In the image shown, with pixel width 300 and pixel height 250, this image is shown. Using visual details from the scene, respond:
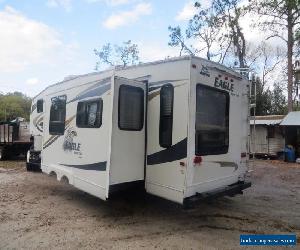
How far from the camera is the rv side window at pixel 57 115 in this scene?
8039 mm

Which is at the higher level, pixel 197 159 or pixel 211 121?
pixel 211 121

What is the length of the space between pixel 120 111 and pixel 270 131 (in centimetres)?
1535

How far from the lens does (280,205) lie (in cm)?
793

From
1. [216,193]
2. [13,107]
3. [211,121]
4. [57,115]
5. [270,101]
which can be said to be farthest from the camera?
[13,107]

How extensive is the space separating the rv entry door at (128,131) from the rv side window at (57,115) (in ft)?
7.01

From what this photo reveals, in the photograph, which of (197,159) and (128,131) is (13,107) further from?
(197,159)

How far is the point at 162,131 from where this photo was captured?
6.44 m

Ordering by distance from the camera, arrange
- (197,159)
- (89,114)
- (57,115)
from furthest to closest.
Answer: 1. (57,115)
2. (89,114)
3. (197,159)

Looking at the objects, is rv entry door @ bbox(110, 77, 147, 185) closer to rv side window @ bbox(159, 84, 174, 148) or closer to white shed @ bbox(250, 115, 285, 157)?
Result: rv side window @ bbox(159, 84, 174, 148)

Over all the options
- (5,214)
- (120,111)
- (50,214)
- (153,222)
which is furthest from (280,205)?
(5,214)

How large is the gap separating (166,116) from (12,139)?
39.3ft

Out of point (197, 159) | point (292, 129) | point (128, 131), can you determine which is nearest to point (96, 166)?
point (128, 131)

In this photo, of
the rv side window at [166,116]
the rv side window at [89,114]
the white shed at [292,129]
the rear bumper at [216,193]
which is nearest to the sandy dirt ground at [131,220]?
the rear bumper at [216,193]

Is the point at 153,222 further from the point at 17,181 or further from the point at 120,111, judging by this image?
the point at 17,181
